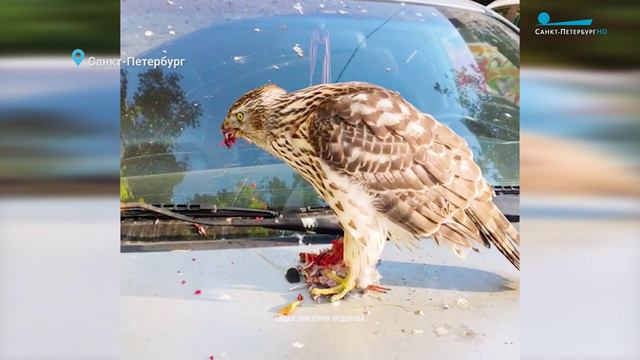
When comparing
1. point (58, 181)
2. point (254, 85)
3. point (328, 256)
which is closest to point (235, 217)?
point (328, 256)

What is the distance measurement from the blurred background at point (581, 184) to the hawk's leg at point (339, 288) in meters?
0.58

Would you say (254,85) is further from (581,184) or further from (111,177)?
(581,184)

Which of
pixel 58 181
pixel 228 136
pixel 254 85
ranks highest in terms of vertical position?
pixel 254 85

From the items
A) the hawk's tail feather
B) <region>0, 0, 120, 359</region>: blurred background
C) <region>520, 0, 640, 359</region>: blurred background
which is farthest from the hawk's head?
<region>520, 0, 640, 359</region>: blurred background

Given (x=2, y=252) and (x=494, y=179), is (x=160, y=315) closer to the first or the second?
(x=2, y=252)

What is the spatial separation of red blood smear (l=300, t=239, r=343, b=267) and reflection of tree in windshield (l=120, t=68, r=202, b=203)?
1.56 ft

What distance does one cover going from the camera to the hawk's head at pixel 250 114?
141 cm

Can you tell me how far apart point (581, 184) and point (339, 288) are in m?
0.89

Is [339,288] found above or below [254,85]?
below

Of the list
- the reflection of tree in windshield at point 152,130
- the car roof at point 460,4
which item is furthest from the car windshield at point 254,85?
the car roof at point 460,4

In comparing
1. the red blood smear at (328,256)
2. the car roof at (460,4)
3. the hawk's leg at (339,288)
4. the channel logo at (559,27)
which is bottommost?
the hawk's leg at (339,288)

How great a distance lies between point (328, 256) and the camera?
1444 millimetres

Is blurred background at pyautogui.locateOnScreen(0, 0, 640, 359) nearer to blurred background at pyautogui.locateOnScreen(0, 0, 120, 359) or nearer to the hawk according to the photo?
blurred background at pyautogui.locateOnScreen(0, 0, 120, 359)

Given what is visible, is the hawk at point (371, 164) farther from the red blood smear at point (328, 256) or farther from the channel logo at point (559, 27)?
the channel logo at point (559, 27)
